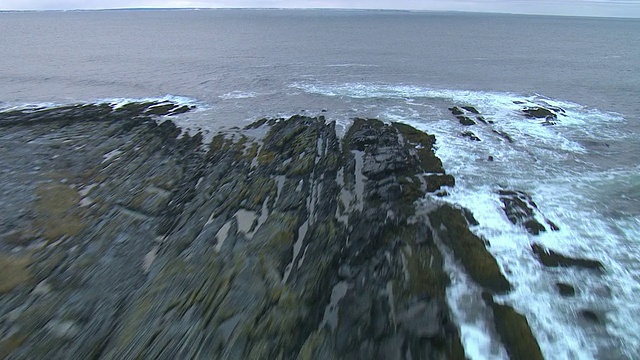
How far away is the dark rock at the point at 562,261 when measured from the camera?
12.3 metres

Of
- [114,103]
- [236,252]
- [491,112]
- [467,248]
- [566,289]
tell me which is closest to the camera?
[566,289]

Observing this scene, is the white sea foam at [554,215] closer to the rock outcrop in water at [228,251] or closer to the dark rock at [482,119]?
the dark rock at [482,119]

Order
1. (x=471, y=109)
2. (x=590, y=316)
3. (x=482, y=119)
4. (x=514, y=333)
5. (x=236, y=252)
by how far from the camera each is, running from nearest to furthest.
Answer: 1. (x=514, y=333)
2. (x=590, y=316)
3. (x=236, y=252)
4. (x=482, y=119)
5. (x=471, y=109)

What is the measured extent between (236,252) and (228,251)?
1.12ft

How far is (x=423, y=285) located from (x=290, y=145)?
13.1 metres

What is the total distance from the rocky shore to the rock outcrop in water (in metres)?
0.06

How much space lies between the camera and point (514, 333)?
9.77 metres

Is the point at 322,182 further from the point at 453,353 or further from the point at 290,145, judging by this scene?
the point at 453,353

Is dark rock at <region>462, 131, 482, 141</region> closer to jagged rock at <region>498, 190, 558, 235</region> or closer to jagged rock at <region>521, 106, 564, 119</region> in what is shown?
jagged rock at <region>498, 190, 558, 235</region>

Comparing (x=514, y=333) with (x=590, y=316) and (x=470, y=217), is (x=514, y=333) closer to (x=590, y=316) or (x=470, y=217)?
(x=590, y=316)

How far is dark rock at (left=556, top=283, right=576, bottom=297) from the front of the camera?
11.1 m

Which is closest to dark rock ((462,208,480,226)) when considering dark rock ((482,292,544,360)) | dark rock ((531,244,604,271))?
dark rock ((531,244,604,271))

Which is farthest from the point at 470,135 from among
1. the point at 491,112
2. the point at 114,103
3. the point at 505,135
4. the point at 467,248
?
the point at 114,103

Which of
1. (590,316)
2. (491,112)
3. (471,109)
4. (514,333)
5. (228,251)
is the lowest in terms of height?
(491,112)
